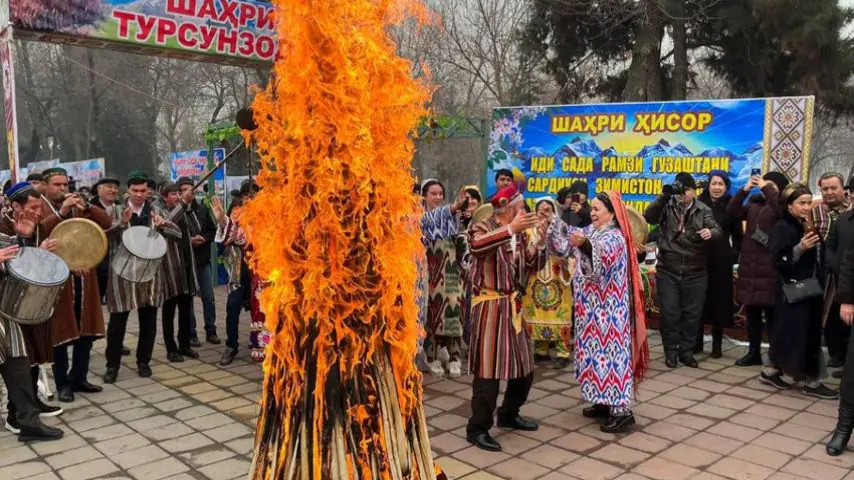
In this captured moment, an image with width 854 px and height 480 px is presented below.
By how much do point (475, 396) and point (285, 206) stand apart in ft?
8.20

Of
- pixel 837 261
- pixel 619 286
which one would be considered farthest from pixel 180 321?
pixel 837 261

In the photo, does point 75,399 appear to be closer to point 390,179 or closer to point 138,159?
point 390,179

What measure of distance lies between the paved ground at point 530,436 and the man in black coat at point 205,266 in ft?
4.69

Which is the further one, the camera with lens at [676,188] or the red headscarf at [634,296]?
the camera with lens at [676,188]

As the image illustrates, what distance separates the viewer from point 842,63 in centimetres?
1263

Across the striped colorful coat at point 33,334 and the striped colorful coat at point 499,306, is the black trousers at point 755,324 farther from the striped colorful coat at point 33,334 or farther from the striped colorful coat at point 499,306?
the striped colorful coat at point 33,334

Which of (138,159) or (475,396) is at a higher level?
(138,159)

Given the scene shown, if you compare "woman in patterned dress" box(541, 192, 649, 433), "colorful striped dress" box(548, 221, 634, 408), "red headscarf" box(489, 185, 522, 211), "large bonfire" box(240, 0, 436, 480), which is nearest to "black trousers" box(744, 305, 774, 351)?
"woman in patterned dress" box(541, 192, 649, 433)

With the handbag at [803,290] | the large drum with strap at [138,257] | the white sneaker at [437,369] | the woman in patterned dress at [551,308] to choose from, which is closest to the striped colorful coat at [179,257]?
the large drum with strap at [138,257]

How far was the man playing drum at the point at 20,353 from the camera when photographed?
14.6ft

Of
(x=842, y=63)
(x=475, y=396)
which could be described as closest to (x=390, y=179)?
(x=475, y=396)

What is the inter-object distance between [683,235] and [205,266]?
209 inches

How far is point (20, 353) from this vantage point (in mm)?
4469

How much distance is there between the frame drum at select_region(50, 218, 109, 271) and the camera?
5035mm
